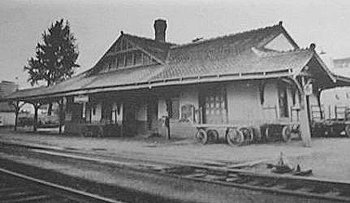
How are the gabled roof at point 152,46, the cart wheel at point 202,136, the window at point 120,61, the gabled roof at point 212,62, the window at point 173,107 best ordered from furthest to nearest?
the window at point 120,61
the gabled roof at point 152,46
the window at point 173,107
the cart wheel at point 202,136
the gabled roof at point 212,62

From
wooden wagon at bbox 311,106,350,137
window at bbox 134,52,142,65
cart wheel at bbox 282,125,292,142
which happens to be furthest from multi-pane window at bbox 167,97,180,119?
wooden wagon at bbox 311,106,350,137

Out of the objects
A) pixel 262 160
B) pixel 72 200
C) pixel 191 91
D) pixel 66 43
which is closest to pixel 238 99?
pixel 191 91

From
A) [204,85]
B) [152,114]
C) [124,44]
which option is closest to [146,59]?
[124,44]

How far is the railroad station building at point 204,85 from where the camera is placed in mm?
10219

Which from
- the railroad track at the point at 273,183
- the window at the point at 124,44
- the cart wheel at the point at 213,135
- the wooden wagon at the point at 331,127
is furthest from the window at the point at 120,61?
the railroad track at the point at 273,183

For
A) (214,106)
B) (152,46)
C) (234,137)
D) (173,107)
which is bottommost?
(234,137)

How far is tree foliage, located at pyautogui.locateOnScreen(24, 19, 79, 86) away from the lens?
827 inches

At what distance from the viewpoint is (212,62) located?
13.1 meters

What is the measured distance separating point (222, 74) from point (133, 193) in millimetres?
6764

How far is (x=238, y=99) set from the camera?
11844mm

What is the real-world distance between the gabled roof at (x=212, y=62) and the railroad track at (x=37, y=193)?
684 centimetres

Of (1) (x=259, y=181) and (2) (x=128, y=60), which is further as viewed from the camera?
(2) (x=128, y=60)

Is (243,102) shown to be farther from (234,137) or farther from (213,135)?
(234,137)

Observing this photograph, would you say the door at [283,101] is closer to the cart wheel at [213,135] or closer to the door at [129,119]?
the cart wheel at [213,135]
